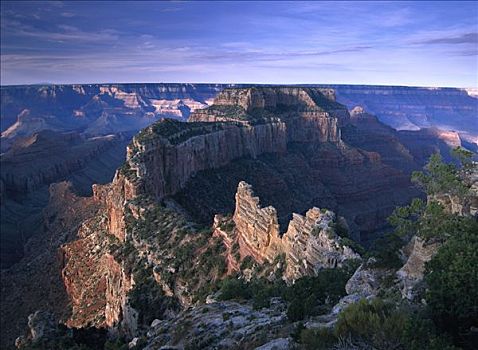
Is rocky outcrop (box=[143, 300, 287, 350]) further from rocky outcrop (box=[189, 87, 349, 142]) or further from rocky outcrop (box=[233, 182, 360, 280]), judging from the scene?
rocky outcrop (box=[189, 87, 349, 142])

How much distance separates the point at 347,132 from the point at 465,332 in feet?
525

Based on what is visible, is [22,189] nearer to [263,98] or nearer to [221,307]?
[263,98]

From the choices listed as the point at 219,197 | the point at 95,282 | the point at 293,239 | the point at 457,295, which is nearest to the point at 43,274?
the point at 95,282

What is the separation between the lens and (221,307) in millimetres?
31516

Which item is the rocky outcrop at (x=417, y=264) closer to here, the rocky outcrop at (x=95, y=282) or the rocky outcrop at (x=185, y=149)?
the rocky outcrop at (x=95, y=282)

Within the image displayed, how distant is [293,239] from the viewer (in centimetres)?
3734

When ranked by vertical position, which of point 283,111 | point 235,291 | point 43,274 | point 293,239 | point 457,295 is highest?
point 457,295

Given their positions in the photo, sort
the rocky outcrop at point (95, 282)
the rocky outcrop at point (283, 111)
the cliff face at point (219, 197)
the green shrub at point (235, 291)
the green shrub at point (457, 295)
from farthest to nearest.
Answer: the rocky outcrop at point (283, 111)
the rocky outcrop at point (95, 282)
the cliff face at point (219, 197)
the green shrub at point (235, 291)
the green shrub at point (457, 295)

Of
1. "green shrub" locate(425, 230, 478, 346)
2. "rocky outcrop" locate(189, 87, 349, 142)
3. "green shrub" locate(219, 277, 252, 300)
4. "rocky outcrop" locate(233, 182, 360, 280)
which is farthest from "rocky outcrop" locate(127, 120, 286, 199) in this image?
"green shrub" locate(425, 230, 478, 346)

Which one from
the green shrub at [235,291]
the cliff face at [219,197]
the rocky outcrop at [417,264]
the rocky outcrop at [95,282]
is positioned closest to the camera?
the rocky outcrop at [417,264]

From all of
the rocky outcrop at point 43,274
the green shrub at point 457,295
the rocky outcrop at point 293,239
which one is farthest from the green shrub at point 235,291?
the rocky outcrop at point 43,274

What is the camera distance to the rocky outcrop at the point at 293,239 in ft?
111

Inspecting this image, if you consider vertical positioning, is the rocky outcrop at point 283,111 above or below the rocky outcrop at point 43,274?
above

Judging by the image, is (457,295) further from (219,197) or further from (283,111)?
(283,111)
